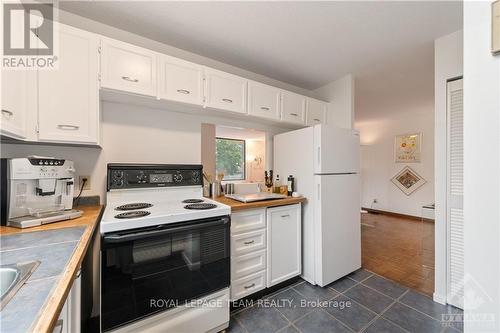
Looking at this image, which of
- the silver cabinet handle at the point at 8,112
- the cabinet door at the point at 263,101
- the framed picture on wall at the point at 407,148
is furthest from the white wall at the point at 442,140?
the framed picture on wall at the point at 407,148

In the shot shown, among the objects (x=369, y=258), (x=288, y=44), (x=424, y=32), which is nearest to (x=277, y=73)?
(x=288, y=44)

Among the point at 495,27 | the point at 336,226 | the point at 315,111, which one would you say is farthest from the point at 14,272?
the point at 315,111

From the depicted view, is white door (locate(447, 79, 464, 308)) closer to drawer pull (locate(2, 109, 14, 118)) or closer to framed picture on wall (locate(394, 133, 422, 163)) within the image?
drawer pull (locate(2, 109, 14, 118))

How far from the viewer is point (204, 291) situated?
55.2 inches

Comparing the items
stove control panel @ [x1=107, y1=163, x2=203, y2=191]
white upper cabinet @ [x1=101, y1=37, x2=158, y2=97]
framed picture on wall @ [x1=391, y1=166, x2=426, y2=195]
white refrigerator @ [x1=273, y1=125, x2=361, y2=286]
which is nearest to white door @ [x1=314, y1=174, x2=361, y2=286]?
white refrigerator @ [x1=273, y1=125, x2=361, y2=286]

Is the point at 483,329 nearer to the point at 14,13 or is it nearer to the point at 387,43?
the point at 387,43

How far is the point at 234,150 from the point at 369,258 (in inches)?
93.7

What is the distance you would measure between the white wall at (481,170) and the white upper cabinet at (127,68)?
6.16ft

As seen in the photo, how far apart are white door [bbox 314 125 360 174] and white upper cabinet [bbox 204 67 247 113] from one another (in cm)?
83

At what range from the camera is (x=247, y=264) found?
5.87 feet

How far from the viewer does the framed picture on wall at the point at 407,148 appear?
471 centimetres

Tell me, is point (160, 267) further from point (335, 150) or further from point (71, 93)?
point (335, 150)

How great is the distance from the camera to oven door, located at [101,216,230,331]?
1116 millimetres

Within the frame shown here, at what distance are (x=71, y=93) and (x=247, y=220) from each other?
5.26 feet
